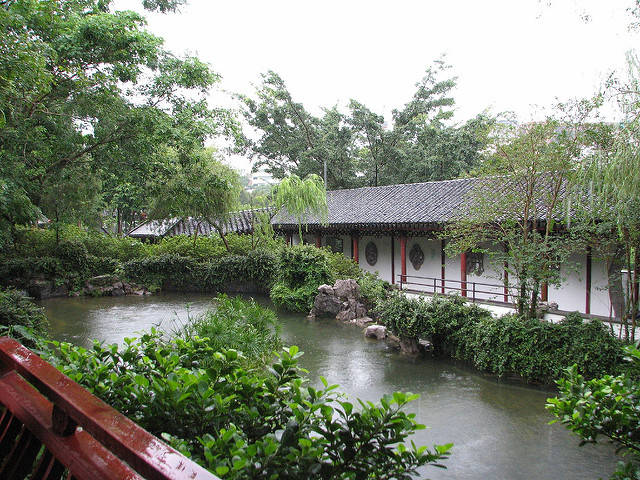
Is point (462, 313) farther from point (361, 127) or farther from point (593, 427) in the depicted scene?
point (361, 127)

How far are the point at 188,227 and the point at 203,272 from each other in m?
6.54

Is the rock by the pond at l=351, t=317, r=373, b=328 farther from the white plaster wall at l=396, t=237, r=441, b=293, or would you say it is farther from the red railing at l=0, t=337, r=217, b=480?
the red railing at l=0, t=337, r=217, b=480

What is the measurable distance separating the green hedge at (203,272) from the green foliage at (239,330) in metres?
7.13

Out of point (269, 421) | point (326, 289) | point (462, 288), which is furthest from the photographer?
point (326, 289)

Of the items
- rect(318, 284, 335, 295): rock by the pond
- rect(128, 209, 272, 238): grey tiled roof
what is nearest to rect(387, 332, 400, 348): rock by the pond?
rect(318, 284, 335, 295): rock by the pond

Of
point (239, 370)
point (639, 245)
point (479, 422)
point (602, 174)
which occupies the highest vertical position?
point (602, 174)

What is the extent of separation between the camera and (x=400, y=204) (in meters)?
14.8

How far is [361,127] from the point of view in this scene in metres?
23.0

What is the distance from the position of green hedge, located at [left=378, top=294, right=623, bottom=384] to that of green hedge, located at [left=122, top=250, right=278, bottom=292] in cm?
770

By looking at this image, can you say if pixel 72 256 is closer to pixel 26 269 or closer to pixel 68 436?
pixel 26 269

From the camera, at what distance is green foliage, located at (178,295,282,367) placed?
6961mm

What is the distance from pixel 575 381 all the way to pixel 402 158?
2008 cm

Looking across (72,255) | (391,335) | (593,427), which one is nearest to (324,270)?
(391,335)

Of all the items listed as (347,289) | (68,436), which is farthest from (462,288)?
(68,436)
